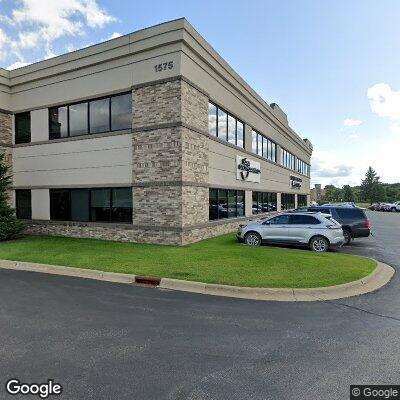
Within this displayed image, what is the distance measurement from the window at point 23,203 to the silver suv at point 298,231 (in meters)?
12.5

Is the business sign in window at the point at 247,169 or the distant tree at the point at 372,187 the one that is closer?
the business sign in window at the point at 247,169

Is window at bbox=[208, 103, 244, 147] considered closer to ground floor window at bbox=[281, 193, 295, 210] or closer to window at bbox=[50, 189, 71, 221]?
window at bbox=[50, 189, 71, 221]

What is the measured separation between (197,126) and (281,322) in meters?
11.2

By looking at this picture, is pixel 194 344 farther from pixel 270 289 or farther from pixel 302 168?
pixel 302 168

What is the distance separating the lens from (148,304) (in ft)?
23.5

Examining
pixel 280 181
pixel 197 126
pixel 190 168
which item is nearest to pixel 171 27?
pixel 197 126

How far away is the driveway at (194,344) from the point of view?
4020 mm

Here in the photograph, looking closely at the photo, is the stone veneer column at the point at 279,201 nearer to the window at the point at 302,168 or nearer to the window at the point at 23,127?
the window at the point at 302,168

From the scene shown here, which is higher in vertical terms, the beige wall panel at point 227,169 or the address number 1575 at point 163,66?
the address number 1575 at point 163,66

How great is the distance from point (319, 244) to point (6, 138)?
18.2 metres

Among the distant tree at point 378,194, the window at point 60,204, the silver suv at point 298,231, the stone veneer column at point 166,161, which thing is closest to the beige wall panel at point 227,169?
the stone veneer column at point 166,161

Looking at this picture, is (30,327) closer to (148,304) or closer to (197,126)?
(148,304)

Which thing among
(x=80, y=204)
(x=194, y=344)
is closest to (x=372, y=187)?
(x=80, y=204)

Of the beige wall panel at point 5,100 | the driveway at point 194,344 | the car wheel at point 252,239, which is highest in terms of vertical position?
the beige wall panel at point 5,100
